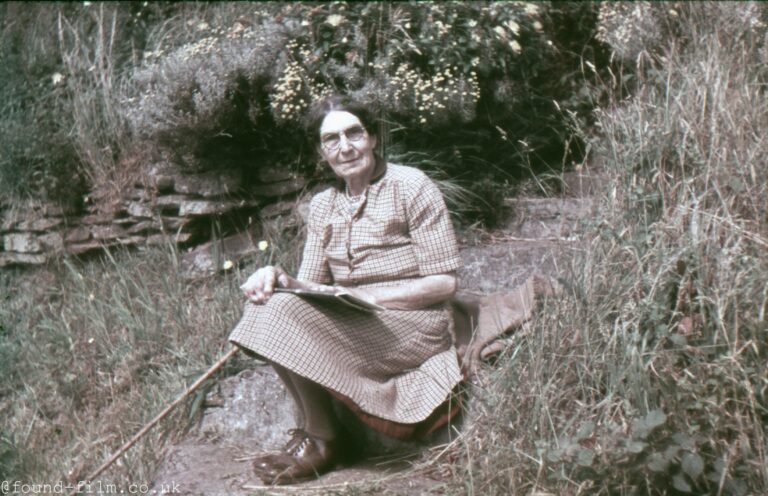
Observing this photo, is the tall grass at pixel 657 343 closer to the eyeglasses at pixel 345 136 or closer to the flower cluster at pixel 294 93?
the eyeglasses at pixel 345 136

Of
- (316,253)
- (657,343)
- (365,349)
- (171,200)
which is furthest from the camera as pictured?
(171,200)

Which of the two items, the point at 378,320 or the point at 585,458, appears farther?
the point at 378,320

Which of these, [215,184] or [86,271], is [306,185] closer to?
[215,184]

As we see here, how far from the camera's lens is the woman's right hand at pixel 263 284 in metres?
3.38

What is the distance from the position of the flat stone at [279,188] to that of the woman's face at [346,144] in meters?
1.65

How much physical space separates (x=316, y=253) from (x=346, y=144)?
1.74 feet

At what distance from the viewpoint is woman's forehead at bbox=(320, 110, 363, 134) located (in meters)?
3.61

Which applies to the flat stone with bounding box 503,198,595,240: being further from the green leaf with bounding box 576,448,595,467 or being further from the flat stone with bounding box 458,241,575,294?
the green leaf with bounding box 576,448,595,467

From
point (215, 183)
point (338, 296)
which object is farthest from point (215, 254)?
point (338, 296)

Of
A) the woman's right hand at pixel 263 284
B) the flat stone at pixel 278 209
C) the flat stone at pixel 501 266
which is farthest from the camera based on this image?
the flat stone at pixel 278 209

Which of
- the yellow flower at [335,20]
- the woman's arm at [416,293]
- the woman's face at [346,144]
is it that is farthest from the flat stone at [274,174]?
the woman's arm at [416,293]

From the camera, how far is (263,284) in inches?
134

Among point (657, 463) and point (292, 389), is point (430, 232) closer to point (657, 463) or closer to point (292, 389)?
point (292, 389)

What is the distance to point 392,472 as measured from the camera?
11.8 ft
